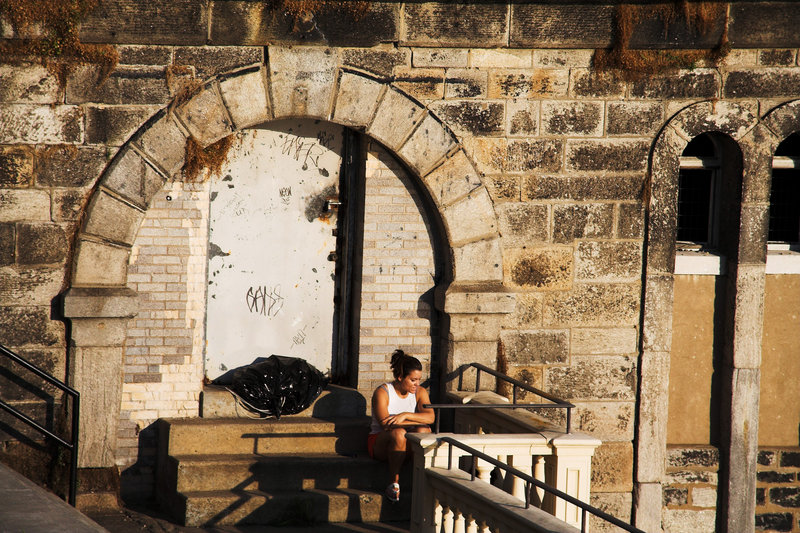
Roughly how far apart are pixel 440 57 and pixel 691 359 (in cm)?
359

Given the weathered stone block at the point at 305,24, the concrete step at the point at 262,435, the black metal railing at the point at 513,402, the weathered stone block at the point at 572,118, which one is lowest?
the concrete step at the point at 262,435

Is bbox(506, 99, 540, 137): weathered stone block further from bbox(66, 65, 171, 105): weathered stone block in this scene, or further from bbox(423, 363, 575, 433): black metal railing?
bbox(66, 65, 171, 105): weathered stone block

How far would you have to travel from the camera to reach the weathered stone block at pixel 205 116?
26.8 feet

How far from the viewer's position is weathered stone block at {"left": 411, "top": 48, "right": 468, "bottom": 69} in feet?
28.3

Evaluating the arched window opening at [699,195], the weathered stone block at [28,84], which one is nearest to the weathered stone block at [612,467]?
the arched window opening at [699,195]

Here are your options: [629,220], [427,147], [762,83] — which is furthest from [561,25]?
[762,83]

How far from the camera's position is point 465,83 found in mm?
8727

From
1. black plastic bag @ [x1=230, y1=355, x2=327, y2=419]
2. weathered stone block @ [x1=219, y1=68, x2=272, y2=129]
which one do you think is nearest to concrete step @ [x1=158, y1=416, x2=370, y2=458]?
black plastic bag @ [x1=230, y1=355, x2=327, y2=419]

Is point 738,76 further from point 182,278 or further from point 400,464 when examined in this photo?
point 182,278

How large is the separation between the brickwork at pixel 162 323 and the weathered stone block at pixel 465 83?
86.9 inches

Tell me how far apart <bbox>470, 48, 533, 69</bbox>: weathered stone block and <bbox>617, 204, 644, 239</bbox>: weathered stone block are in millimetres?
1509

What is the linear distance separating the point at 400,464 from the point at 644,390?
8.00 feet

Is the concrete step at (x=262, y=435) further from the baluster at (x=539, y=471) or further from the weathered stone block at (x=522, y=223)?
the weathered stone block at (x=522, y=223)

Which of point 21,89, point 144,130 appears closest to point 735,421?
point 144,130
